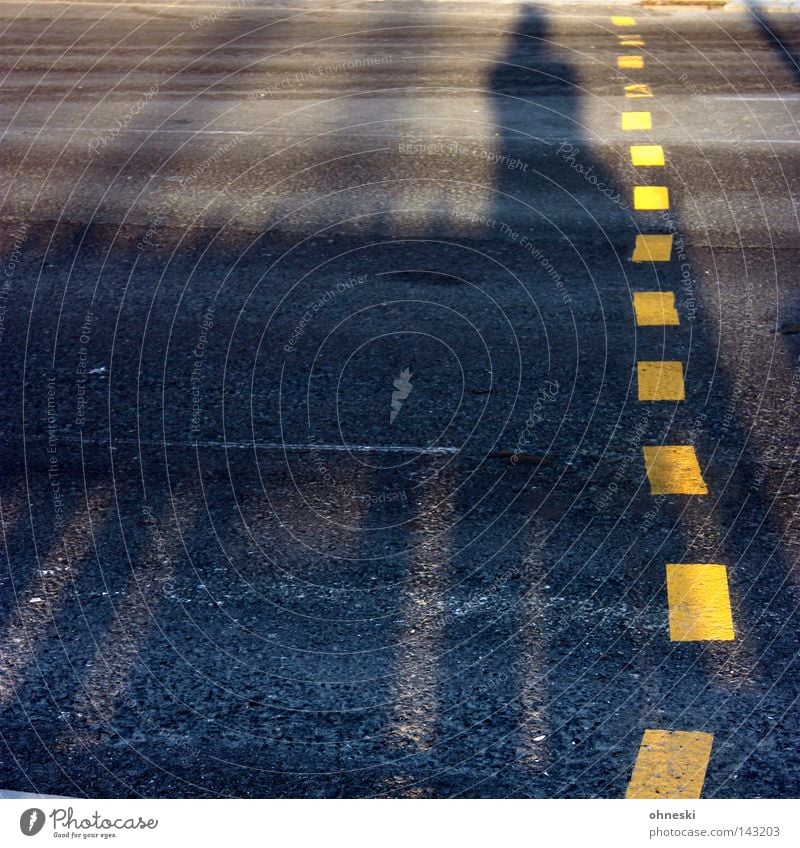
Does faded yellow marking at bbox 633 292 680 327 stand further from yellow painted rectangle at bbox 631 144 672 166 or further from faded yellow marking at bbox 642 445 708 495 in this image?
yellow painted rectangle at bbox 631 144 672 166

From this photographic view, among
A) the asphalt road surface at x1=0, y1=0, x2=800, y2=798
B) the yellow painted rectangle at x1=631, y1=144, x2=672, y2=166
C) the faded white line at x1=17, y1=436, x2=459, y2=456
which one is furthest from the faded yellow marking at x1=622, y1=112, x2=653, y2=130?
the faded white line at x1=17, y1=436, x2=459, y2=456

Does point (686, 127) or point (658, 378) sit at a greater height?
point (686, 127)

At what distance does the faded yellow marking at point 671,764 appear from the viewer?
3.80 metres

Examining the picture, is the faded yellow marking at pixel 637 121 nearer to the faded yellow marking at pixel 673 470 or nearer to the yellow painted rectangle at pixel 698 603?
the faded yellow marking at pixel 673 470

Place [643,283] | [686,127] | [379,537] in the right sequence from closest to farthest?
[379,537] → [643,283] → [686,127]

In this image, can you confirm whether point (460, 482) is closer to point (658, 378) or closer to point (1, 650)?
point (658, 378)

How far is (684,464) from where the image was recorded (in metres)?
5.40

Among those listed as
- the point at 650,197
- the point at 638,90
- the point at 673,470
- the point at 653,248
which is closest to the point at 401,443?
the point at 673,470

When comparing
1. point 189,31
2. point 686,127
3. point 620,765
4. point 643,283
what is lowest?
point 620,765

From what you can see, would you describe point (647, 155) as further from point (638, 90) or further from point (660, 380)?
point (660, 380)

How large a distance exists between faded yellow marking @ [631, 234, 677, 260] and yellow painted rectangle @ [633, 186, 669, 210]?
464 mm

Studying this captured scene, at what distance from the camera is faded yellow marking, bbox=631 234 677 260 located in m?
7.14

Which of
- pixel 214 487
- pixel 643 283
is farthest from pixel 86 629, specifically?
pixel 643 283

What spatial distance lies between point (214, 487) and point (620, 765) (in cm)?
233
